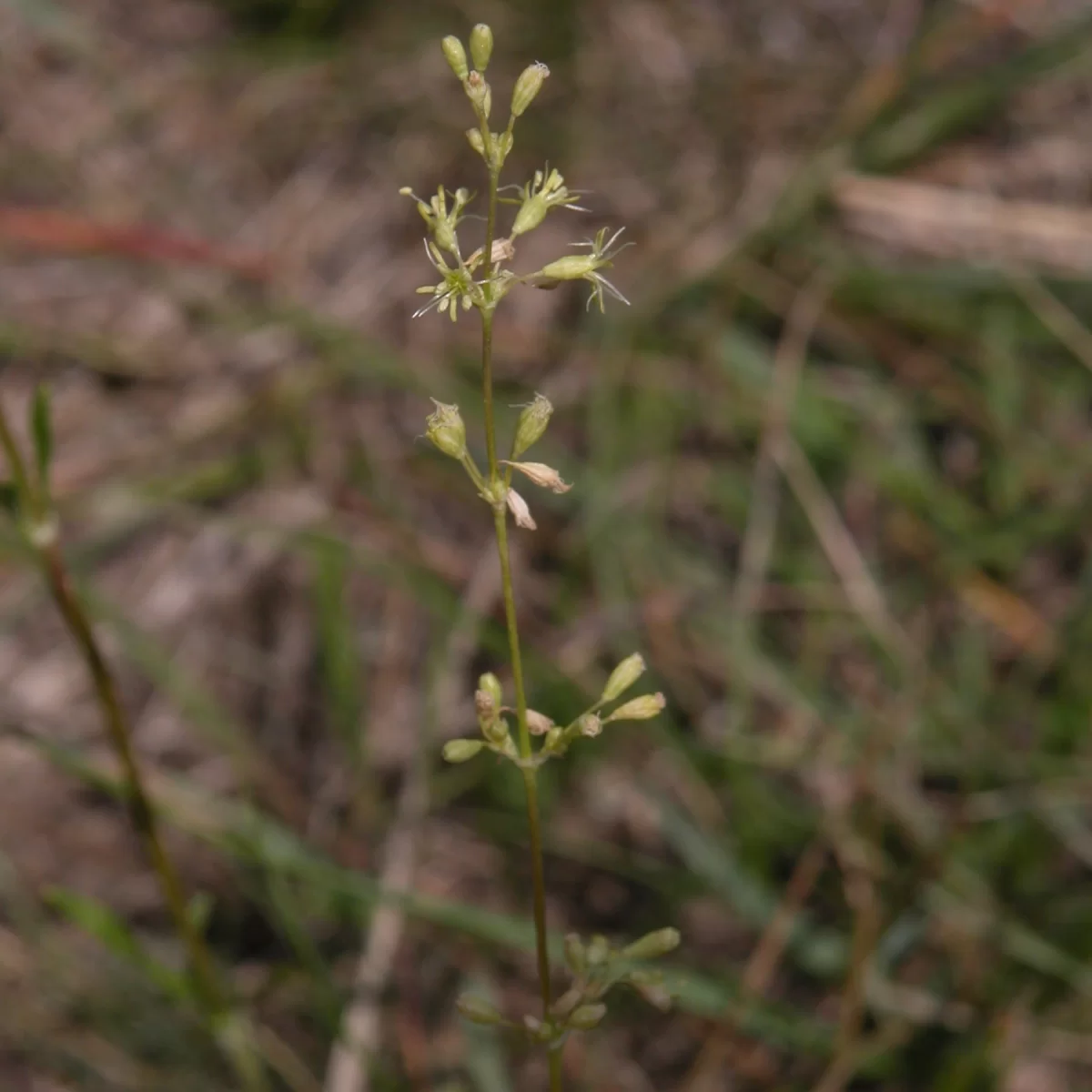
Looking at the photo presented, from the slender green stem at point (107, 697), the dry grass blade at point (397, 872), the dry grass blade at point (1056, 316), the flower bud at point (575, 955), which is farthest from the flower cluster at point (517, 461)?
the dry grass blade at point (1056, 316)

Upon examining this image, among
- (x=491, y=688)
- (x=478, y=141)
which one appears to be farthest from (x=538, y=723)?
(x=478, y=141)

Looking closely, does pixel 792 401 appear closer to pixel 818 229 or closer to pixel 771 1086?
pixel 818 229

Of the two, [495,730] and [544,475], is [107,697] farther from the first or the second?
[544,475]

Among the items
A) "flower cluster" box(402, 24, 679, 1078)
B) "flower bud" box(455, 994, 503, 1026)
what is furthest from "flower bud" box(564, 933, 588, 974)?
"flower bud" box(455, 994, 503, 1026)

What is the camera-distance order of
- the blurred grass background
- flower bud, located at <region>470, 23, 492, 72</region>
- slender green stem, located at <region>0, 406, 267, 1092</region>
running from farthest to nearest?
the blurred grass background
slender green stem, located at <region>0, 406, 267, 1092</region>
flower bud, located at <region>470, 23, 492, 72</region>

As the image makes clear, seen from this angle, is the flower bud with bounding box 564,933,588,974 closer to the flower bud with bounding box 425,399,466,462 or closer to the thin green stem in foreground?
the thin green stem in foreground
